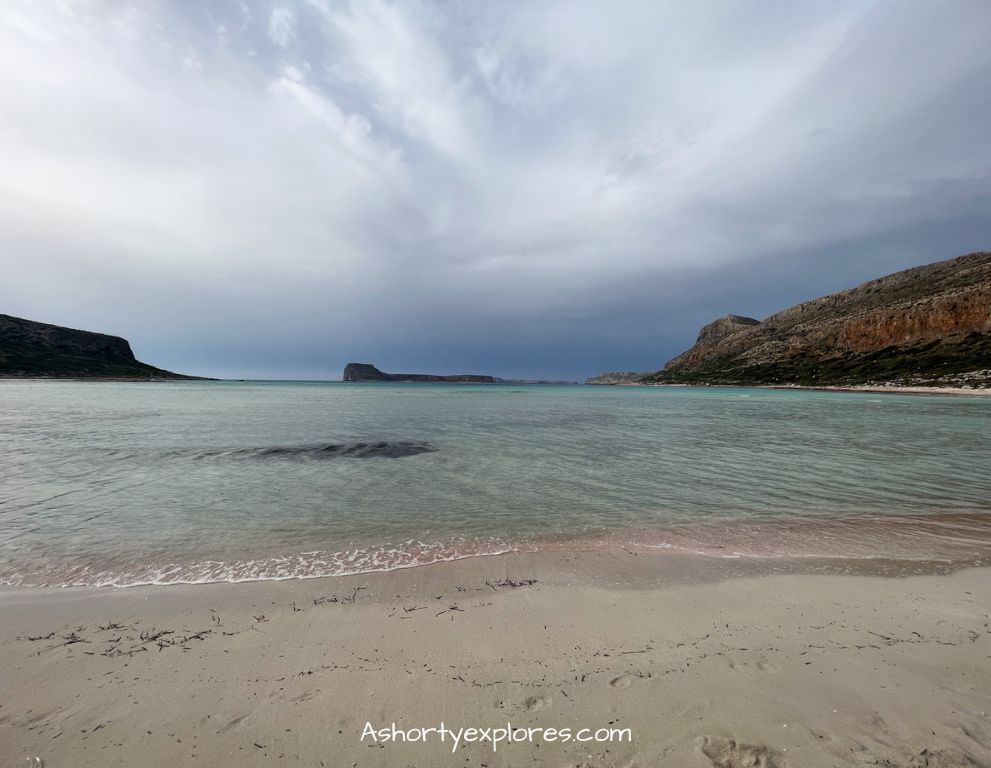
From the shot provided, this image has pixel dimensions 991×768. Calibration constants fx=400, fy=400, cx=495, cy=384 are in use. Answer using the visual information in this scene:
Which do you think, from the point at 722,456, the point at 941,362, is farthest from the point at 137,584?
the point at 941,362

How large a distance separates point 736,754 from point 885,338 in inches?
6078

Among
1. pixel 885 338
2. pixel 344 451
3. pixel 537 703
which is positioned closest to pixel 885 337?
pixel 885 338

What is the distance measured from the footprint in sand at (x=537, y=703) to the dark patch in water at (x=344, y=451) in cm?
1387

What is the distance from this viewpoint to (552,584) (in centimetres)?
630

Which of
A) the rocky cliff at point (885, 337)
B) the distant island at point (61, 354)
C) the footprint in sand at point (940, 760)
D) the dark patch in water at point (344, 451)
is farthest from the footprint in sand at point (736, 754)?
the distant island at point (61, 354)

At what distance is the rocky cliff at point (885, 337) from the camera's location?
90.8m

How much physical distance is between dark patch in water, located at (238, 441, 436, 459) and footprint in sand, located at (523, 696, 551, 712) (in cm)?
1387

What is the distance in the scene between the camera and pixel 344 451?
1812 centimetres

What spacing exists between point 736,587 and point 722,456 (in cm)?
1250

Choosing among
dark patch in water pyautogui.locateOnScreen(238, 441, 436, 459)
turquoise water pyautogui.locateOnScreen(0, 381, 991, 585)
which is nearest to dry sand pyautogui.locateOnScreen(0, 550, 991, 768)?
turquoise water pyautogui.locateOnScreen(0, 381, 991, 585)

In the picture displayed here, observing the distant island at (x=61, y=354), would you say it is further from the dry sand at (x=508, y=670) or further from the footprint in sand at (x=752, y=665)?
the footprint in sand at (x=752, y=665)

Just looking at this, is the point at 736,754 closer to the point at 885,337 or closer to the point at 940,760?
the point at 940,760

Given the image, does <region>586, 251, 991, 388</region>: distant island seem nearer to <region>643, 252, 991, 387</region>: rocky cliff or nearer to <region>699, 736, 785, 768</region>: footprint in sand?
<region>643, 252, 991, 387</region>: rocky cliff

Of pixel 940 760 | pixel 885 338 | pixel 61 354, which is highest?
pixel 885 338
